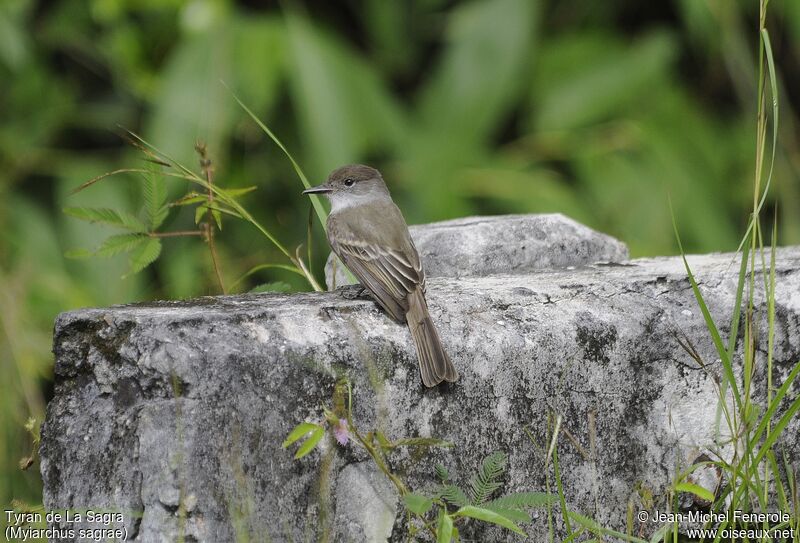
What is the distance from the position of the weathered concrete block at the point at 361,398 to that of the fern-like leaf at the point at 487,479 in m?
0.06

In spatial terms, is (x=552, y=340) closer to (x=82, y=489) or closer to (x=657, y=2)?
(x=82, y=489)

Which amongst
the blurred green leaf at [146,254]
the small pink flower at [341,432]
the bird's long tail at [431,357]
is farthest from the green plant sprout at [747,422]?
the blurred green leaf at [146,254]

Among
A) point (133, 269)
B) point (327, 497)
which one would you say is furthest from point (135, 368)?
point (133, 269)

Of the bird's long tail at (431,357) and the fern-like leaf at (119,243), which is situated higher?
the fern-like leaf at (119,243)

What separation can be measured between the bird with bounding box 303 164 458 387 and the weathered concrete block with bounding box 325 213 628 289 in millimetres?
113

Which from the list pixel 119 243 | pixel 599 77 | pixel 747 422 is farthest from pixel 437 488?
pixel 599 77

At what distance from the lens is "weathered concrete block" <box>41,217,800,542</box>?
225 centimetres

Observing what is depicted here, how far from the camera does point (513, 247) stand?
3.55 metres

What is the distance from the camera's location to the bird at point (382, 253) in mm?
2533

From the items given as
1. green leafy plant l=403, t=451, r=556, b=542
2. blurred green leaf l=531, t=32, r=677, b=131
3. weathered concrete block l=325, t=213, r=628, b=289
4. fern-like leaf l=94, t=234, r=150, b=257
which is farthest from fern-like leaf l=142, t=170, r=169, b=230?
blurred green leaf l=531, t=32, r=677, b=131

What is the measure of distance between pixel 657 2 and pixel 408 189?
2307mm

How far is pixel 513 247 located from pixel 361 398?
1278 millimetres

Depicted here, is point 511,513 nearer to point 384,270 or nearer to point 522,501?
point 522,501

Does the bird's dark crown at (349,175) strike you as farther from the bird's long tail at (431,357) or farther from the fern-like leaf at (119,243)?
the bird's long tail at (431,357)
